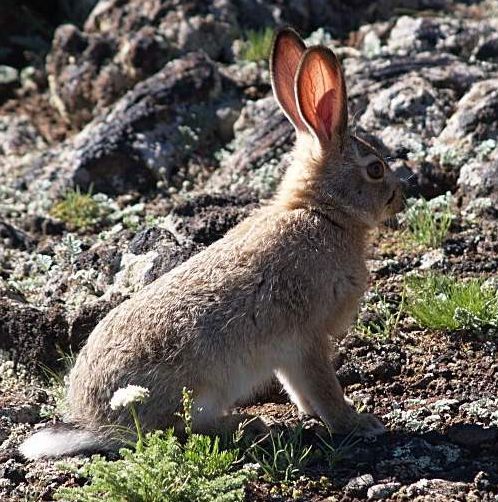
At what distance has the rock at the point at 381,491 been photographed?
5258 millimetres

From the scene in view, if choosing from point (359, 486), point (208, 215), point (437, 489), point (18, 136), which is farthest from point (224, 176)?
point (437, 489)

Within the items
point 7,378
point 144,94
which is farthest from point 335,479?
point 144,94

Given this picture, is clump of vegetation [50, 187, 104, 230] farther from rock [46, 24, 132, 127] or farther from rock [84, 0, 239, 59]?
rock [84, 0, 239, 59]

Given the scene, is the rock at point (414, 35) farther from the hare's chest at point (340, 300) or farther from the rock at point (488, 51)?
the hare's chest at point (340, 300)

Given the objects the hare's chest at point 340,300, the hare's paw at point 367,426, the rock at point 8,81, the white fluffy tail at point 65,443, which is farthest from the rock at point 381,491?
the rock at point 8,81

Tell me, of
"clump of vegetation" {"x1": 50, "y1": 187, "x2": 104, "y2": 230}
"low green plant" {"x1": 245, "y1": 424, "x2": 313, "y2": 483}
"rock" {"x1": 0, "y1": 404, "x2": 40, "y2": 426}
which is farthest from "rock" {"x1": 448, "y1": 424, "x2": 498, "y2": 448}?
"clump of vegetation" {"x1": 50, "y1": 187, "x2": 104, "y2": 230}

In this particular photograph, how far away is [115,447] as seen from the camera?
5.90 metres

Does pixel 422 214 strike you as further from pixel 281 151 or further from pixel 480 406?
pixel 480 406

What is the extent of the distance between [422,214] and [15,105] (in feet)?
19.3

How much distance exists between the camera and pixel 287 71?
265 inches

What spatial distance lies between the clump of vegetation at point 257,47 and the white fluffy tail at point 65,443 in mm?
6225

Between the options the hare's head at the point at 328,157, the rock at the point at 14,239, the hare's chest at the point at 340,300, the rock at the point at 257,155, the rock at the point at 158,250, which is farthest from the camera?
the rock at the point at 257,155

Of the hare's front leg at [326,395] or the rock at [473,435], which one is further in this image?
the hare's front leg at [326,395]

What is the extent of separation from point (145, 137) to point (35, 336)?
323 centimetres
